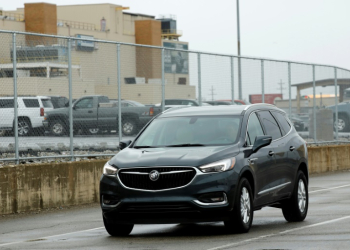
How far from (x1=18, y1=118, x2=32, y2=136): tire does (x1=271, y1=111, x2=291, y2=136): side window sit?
15.8ft

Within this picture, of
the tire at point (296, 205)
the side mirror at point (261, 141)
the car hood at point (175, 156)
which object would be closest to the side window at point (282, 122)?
the tire at point (296, 205)

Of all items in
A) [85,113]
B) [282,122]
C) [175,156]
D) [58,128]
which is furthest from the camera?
[85,113]

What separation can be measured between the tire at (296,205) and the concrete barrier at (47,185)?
16.4 ft

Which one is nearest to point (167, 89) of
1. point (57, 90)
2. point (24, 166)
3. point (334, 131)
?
point (57, 90)

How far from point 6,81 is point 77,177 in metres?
2.54

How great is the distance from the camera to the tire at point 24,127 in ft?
50.4

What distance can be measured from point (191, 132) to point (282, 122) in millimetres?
2003

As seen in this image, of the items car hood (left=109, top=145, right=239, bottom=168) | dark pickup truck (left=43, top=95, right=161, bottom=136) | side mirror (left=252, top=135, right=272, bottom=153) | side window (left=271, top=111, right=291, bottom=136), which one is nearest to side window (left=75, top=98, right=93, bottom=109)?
dark pickup truck (left=43, top=95, right=161, bottom=136)

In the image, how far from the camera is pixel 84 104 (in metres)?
16.8

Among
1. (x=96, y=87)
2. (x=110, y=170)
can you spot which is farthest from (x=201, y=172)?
(x=96, y=87)

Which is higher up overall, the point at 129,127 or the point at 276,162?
the point at 129,127

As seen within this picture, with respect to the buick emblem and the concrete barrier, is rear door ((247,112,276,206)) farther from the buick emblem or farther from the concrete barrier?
the concrete barrier

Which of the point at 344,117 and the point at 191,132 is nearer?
the point at 191,132

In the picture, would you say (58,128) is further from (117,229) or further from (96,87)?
(117,229)
